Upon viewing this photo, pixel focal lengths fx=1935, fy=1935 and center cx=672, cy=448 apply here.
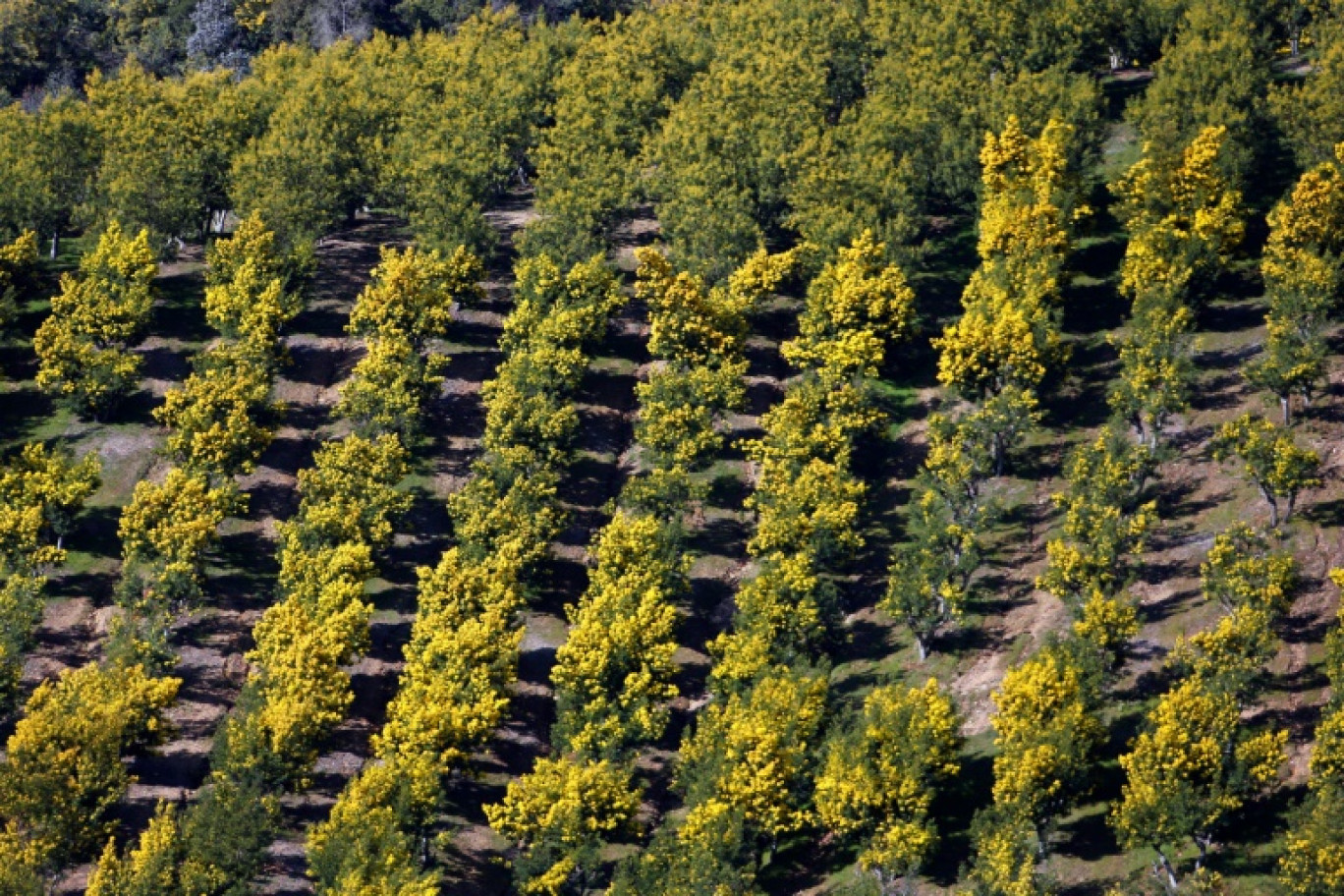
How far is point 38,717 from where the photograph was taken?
9700 cm

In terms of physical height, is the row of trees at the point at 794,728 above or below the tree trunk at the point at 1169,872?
above

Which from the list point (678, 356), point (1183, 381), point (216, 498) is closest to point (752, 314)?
point (678, 356)

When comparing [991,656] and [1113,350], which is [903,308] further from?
[991,656]

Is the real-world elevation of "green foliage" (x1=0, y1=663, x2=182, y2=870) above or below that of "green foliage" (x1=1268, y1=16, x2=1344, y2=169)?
below

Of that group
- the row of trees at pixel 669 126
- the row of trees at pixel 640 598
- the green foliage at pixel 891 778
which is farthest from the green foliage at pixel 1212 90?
the green foliage at pixel 891 778

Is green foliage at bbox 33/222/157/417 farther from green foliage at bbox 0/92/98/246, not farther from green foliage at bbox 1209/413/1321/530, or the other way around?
green foliage at bbox 1209/413/1321/530

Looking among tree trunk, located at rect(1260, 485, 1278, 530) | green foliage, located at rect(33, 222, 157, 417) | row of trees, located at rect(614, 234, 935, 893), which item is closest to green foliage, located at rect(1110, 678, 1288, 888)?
row of trees, located at rect(614, 234, 935, 893)

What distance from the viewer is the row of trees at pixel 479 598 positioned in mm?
93500

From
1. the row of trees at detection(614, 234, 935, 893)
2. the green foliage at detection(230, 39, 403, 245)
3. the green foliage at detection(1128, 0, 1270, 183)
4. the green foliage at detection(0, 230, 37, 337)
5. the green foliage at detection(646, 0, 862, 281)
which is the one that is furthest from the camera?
the green foliage at detection(230, 39, 403, 245)

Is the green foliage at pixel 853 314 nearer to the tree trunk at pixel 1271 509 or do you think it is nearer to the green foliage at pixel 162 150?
the tree trunk at pixel 1271 509

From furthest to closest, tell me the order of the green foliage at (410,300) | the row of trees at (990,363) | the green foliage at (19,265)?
the green foliage at (19,265) → the green foliage at (410,300) → the row of trees at (990,363)

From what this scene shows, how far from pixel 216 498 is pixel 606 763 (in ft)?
97.9

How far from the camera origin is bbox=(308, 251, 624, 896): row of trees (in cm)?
9350

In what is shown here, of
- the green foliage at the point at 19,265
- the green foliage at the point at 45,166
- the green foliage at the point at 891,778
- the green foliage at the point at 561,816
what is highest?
the green foliage at the point at 45,166
